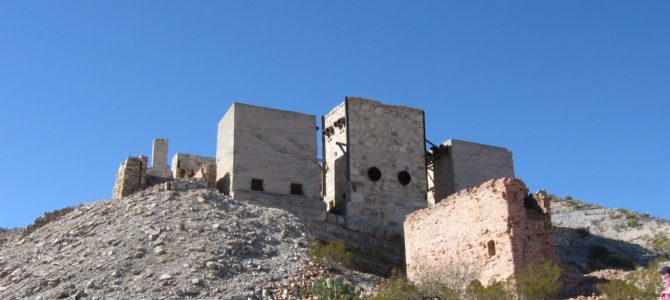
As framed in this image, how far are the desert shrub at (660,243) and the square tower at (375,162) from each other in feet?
25.6

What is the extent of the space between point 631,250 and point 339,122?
1013 centimetres

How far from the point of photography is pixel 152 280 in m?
13.8

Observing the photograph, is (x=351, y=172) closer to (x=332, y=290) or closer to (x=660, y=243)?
(x=332, y=290)

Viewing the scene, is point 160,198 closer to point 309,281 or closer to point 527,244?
point 309,281

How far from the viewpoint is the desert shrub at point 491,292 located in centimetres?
1280

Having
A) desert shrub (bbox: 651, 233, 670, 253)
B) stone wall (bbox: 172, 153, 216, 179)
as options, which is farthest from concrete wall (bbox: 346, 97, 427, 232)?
desert shrub (bbox: 651, 233, 670, 253)

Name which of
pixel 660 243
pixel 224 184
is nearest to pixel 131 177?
pixel 224 184

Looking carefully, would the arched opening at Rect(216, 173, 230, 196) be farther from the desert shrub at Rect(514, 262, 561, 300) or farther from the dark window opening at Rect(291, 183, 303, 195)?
the desert shrub at Rect(514, 262, 561, 300)

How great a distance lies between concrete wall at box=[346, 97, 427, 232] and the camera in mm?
23531

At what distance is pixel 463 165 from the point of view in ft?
83.3

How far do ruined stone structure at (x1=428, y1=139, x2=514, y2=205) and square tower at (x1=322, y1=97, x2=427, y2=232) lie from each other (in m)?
1.12

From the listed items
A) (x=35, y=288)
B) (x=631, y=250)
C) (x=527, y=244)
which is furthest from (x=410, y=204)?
(x=35, y=288)

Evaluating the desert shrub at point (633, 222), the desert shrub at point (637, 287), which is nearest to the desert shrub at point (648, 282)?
the desert shrub at point (637, 287)

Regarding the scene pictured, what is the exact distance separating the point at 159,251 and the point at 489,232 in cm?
642
